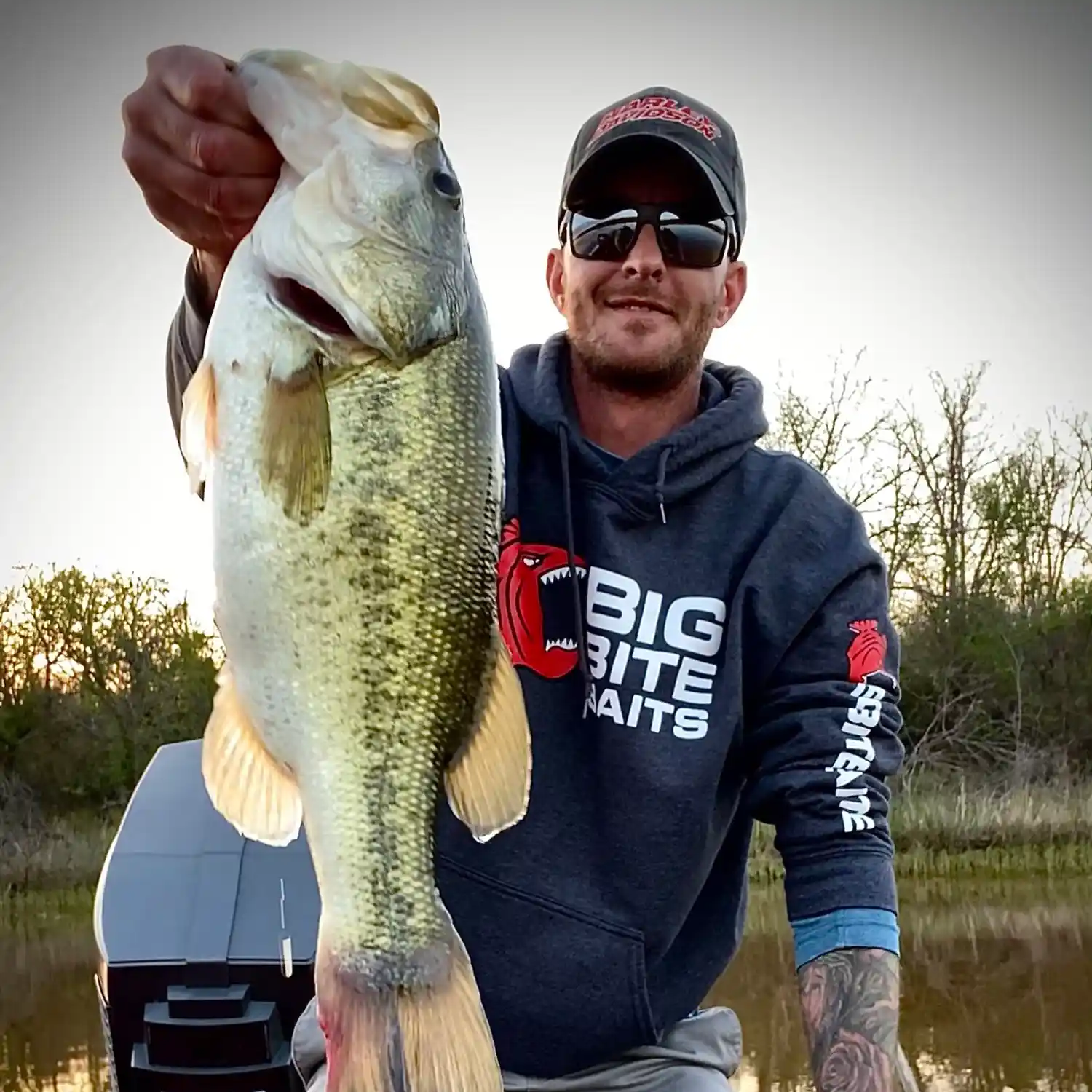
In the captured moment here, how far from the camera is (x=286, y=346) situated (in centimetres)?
159

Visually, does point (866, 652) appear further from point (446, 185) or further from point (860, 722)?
point (446, 185)

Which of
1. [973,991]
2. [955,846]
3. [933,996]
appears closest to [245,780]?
[933,996]

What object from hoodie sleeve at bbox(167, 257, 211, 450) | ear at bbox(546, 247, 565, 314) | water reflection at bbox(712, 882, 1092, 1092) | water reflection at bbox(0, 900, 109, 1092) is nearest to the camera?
hoodie sleeve at bbox(167, 257, 211, 450)

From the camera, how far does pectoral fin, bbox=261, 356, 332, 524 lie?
5.14 feet

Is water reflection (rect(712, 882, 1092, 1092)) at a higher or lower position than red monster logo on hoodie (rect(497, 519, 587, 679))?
lower

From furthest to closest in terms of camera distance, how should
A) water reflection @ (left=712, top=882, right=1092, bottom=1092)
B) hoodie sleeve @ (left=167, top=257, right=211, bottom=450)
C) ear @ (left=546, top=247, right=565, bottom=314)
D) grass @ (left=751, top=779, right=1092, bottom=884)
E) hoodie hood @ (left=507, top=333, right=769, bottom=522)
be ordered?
grass @ (left=751, top=779, right=1092, bottom=884) < water reflection @ (left=712, top=882, right=1092, bottom=1092) < ear @ (left=546, top=247, right=565, bottom=314) < hoodie hood @ (left=507, top=333, right=769, bottom=522) < hoodie sleeve @ (left=167, top=257, right=211, bottom=450)

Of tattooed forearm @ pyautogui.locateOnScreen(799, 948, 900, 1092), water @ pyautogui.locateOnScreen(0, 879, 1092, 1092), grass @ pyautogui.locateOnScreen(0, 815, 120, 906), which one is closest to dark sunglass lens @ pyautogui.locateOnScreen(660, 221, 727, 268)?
tattooed forearm @ pyautogui.locateOnScreen(799, 948, 900, 1092)

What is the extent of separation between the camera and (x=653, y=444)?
246 centimetres

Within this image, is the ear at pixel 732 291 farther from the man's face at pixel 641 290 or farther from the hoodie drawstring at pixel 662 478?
the hoodie drawstring at pixel 662 478

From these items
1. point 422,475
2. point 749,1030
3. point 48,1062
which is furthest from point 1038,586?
point 422,475

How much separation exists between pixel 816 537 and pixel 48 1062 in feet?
22.3

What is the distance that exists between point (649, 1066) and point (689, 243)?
1586 mm

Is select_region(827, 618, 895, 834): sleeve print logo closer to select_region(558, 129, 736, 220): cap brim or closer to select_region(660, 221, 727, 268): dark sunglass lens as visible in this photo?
select_region(660, 221, 727, 268): dark sunglass lens

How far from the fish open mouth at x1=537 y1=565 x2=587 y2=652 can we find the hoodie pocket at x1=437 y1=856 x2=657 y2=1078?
1.52 feet
